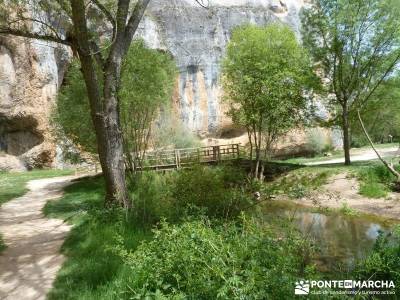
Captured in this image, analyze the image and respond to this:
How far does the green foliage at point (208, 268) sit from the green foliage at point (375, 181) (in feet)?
37.0

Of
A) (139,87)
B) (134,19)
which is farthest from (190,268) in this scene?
(139,87)

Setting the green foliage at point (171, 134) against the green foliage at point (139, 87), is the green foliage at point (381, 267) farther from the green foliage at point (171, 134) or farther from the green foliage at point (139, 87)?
the green foliage at point (171, 134)

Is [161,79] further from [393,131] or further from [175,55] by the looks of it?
[393,131]

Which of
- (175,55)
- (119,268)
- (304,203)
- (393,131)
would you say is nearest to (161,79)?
(304,203)

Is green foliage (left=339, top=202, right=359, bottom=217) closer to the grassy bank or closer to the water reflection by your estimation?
the water reflection

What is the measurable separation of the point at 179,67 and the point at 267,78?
1927cm

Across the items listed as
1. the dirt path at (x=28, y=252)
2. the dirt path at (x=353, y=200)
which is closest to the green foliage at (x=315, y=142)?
the dirt path at (x=353, y=200)

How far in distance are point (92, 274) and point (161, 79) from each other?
11.8 meters

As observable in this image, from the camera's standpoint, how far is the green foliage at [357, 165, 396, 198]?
597 inches

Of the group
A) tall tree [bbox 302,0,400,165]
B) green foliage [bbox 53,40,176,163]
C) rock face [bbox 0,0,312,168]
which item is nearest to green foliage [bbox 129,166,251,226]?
green foliage [bbox 53,40,176,163]

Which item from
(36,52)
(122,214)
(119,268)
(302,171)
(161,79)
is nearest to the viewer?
(119,268)

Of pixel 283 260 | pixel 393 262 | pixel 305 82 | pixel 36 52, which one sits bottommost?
pixel 393 262

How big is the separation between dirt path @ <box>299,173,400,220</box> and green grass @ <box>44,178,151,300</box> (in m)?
6.79

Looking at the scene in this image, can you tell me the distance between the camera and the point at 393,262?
5430 mm
